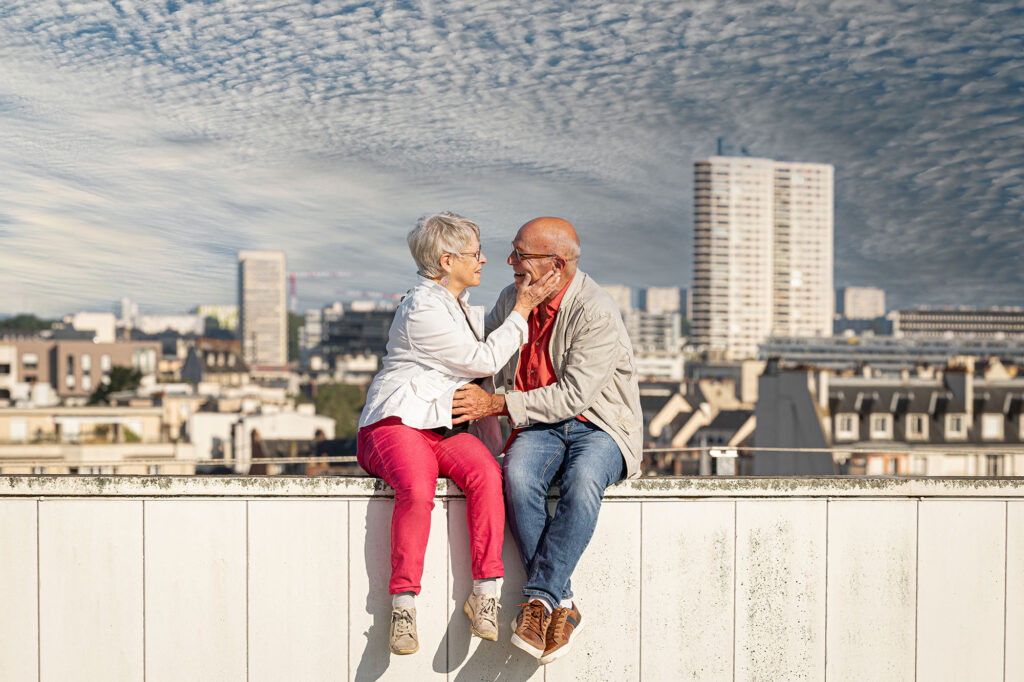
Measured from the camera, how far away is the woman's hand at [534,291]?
295cm

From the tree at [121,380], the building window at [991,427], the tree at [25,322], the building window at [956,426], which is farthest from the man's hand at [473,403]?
the tree at [25,322]

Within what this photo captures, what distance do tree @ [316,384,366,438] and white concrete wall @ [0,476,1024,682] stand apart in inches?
2307

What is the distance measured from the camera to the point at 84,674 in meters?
2.98

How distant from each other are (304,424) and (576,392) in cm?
3708

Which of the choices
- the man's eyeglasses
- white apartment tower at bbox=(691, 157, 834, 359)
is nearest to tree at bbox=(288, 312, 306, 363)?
white apartment tower at bbox=(691, 157, 834, 359)

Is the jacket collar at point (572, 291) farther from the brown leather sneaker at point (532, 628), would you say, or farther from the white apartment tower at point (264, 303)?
the white apartment tower at point (264, 303)

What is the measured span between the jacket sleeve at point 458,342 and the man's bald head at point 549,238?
0.25 meters

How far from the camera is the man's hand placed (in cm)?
295

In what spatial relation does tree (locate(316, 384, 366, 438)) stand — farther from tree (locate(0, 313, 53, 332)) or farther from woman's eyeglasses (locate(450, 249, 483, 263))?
woman's eyeglasses (locate(450, 249, 483, 263))

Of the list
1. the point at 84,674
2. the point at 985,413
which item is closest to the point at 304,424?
the point at 985,413

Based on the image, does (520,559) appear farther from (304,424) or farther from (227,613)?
(304,424)

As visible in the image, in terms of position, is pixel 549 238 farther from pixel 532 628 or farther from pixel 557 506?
pixel 532 628

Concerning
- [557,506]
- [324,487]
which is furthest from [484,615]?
[324,487]

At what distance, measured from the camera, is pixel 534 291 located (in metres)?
2.98
